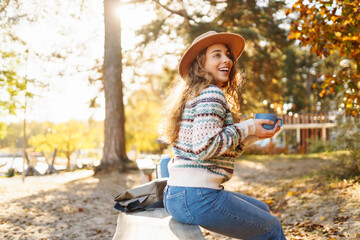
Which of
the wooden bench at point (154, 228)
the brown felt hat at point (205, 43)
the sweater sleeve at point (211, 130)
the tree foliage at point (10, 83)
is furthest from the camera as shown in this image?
the tree foliage at point (10, 83)

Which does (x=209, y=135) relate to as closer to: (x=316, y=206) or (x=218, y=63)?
(x=218, y=63)

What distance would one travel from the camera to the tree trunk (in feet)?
35.4

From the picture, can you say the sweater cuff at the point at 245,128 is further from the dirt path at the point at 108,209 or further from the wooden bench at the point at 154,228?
the dirt path at the point at 108,209

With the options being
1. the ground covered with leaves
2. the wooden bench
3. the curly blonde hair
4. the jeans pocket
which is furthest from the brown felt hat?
the ground covered with leaves

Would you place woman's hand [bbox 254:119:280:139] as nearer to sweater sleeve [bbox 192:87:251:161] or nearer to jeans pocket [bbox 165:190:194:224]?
sweater sleeve [bbox 192:87:251:161]

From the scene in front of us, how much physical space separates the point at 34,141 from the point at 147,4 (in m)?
9.39

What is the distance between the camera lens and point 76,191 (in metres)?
8.27

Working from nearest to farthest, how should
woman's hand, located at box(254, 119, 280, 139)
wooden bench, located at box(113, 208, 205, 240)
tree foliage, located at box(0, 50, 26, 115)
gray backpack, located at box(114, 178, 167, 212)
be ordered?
wooden bench, located at box(113, 208, 205, 240), woman's hand, located at box(254, 119, 280, 139), gray backpack, located at box(114, 178, 167, 212), tree foliage, located at box(0, 50, 26, 115)

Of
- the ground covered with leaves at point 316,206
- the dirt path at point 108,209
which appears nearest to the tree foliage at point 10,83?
the dirt path at point 108,209

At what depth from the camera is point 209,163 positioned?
2.09m

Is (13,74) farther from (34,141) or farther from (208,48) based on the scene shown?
(34,141)

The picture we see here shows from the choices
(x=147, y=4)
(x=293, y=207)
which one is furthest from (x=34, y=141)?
(x=293, y=207)

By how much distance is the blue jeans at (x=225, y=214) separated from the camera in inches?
80.4

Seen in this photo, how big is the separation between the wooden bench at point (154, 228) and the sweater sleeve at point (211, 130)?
46cm
